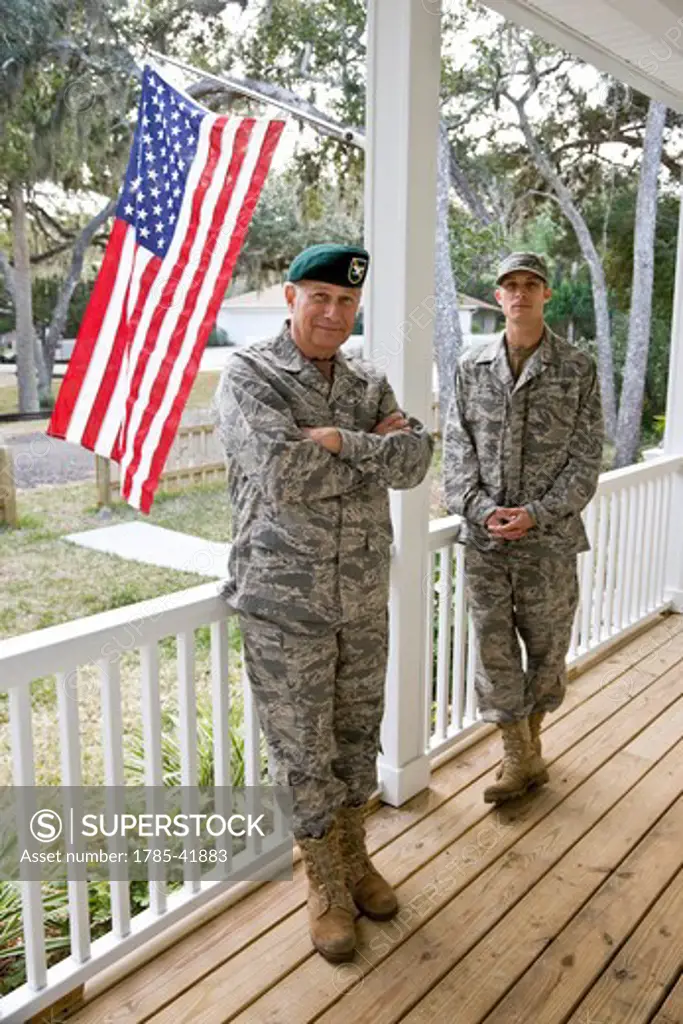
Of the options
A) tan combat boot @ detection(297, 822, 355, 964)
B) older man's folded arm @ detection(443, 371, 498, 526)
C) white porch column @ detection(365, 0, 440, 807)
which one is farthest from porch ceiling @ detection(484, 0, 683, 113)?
tan combat boot @ detection(297, 822, 355, 964)

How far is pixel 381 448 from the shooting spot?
202cm

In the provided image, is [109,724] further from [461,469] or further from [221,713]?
[461,469]

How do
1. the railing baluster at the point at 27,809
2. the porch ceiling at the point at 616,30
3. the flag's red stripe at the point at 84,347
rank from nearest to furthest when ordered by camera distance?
the railing baluster at the point at 27,809
the flag's red stripe at the point at 84,347
the porch ceiling at the point at 616,30

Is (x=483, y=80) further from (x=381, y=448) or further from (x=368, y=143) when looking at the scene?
(x=381, y=448)

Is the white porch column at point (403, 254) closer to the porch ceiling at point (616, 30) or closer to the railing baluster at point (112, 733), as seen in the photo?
the porch ceiling at point (616, 30)

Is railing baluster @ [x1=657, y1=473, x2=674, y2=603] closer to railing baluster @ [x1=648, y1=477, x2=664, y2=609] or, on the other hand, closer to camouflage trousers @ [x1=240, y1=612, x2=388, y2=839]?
railing baluster @ [x1=648, y1=477, x2=664, y2=609]

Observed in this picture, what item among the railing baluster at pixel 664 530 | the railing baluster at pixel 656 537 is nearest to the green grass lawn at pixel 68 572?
the railing baluster at pixel 656 537

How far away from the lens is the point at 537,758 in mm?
2938

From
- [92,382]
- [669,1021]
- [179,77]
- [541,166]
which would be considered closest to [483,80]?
[541,166]

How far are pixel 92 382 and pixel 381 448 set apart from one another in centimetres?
79

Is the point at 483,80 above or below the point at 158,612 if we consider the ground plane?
above

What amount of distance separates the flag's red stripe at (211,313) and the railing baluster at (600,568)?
2.16 metres

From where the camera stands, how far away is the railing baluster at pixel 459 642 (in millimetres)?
3090

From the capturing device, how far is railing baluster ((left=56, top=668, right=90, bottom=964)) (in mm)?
1871
